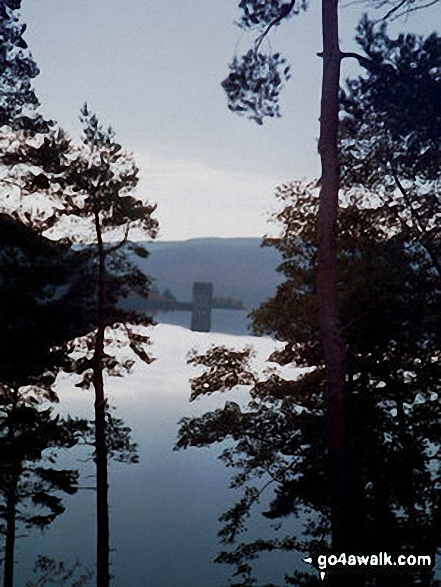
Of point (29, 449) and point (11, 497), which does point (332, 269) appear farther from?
point (11, 497)

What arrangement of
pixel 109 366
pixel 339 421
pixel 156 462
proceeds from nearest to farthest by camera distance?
pixel 339 421 < pixel 109 366 < pixel 156 462

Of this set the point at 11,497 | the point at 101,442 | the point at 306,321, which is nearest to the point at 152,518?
the point at 11,497

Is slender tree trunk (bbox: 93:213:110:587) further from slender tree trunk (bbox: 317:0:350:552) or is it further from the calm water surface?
slender tree trunk (bbox: 317:0:350:552)

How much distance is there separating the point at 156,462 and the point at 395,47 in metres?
46.4

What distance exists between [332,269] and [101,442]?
28.4 feet

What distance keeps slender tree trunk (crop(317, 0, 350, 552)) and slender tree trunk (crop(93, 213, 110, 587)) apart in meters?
7.48

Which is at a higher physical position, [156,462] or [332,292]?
[332,292]

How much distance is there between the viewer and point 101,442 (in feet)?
45.6

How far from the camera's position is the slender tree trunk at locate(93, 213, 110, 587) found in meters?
13.5

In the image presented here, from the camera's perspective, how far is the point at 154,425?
60812 mm

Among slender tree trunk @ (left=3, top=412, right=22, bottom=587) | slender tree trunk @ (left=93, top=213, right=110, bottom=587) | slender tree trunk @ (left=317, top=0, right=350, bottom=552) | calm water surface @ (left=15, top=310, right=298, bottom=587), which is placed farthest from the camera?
calm water surface @ (left=15, top=310, right=298, bottom=587)

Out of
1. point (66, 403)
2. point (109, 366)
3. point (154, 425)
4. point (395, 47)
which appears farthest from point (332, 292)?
point (66, 403)

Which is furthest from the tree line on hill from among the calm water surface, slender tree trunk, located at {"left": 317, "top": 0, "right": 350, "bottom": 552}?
the calm water surface

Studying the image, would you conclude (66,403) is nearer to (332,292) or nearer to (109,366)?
(109,366)
